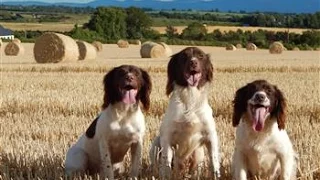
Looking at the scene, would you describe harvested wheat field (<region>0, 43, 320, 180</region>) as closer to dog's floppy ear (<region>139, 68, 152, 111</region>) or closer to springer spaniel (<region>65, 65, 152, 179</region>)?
springer spaniel (<region>65, 65, 152, 179</region>)

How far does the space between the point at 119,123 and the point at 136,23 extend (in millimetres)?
66551

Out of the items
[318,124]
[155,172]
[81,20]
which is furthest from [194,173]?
[81,20]

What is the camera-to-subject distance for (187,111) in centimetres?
658

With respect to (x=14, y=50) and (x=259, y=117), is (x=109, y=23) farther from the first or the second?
(x=259, y=117)

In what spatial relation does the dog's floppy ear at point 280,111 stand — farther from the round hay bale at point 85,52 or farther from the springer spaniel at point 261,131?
the round hay bale at point 85,52

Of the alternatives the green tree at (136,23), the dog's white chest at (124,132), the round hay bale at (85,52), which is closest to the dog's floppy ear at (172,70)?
the dog's white chest at (124,132)

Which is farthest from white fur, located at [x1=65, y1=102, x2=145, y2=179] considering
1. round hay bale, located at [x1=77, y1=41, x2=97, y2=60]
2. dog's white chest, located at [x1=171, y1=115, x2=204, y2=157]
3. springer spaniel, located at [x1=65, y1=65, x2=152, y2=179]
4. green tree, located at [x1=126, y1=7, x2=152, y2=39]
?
green tree, located at [x1=126, y1=7, x2=152, y2=39]

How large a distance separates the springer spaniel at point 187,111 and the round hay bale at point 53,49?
2164 centimetres

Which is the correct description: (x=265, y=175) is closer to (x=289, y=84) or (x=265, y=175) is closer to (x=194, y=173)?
(x=194, y=173)

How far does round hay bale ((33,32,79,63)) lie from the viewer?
91.9ft

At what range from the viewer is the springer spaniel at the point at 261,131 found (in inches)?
233

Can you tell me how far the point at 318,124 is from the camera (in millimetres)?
10352

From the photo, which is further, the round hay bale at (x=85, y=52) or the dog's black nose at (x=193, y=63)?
the round hay bale at (x=85, y=52)

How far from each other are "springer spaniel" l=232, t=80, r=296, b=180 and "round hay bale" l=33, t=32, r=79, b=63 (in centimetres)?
2230
